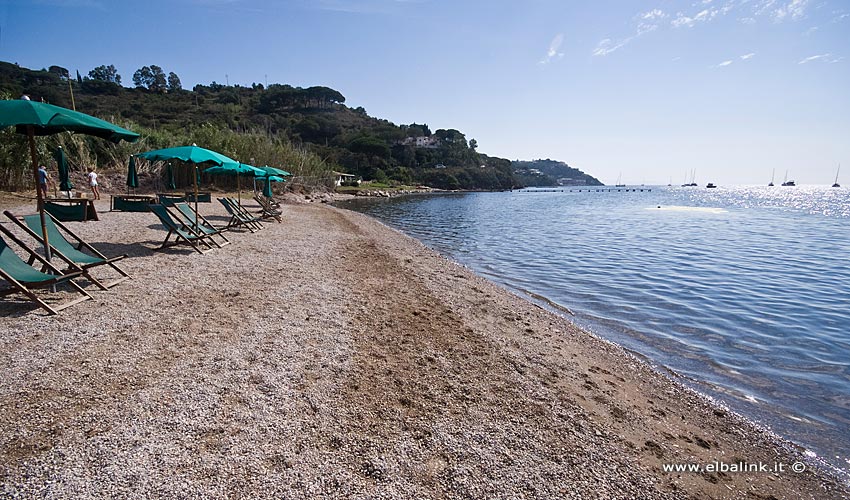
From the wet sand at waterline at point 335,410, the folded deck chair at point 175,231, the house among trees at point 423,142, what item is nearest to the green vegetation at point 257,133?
the house among trees at point 423,142

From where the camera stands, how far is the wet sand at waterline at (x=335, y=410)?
242cm

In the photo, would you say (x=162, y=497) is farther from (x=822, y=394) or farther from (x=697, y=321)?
(x=697, y=321)

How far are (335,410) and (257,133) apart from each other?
41.7 meters

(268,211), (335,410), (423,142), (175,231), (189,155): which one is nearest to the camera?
(335,410)

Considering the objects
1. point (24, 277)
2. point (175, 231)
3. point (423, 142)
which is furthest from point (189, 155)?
point (423, 142)

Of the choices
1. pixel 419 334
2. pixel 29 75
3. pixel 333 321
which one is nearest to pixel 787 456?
pixel 419 334

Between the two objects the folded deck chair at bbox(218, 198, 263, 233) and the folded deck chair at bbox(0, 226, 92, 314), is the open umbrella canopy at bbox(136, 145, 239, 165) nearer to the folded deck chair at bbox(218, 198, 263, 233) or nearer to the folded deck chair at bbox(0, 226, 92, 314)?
the folded deck chair at bbox(218, 198, 263, 233)

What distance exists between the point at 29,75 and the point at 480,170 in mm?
109193

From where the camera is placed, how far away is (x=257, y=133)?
39281mm

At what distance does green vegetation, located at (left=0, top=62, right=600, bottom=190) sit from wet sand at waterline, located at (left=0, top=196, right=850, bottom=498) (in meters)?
7.83

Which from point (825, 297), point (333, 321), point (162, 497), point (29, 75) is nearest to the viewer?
point (162, 497)

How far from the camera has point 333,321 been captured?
514 cm

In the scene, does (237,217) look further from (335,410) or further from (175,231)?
(335,410)

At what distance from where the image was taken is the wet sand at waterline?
242 cm
